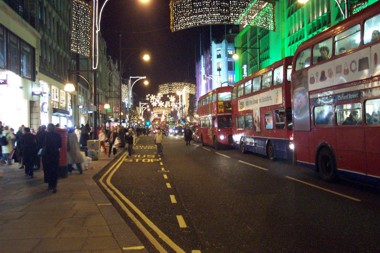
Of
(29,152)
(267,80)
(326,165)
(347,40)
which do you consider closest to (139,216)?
(326,165)

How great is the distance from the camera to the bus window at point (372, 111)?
10.1 meters

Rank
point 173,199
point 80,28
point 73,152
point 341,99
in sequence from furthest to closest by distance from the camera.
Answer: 1. point 80,28
2. point 73,152
3. point 341,99
4. point 173,199

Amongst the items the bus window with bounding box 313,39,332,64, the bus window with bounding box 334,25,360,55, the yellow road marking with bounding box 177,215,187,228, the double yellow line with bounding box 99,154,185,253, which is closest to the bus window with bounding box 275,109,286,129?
the bus window with bounding box 313,39,332,64

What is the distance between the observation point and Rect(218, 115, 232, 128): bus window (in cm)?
3003

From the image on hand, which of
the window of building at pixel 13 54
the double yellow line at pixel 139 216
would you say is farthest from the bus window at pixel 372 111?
the window of building at pixel 13 54

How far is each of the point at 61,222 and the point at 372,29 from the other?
→ 8.16m

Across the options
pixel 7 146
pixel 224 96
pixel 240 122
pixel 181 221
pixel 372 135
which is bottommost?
pixel 181 221

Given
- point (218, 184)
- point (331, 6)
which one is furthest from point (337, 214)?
point (331, 6)

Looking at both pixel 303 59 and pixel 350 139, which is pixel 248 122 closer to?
pixel 303 59

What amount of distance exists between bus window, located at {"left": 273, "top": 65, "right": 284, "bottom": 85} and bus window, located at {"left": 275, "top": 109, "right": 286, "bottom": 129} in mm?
1243

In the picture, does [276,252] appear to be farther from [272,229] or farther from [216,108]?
[216,108]

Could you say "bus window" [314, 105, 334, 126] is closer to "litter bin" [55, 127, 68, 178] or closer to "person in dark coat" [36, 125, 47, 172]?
"litter bin" [55, 127, 68, 178]

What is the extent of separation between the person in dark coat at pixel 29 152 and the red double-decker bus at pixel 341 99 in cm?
895

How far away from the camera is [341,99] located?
11594mm
